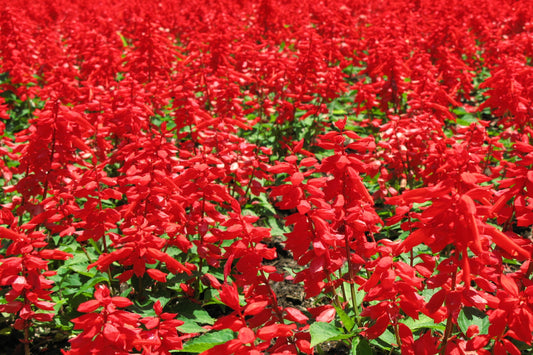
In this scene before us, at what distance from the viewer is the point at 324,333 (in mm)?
2225

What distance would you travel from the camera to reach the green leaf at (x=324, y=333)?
2.14 m

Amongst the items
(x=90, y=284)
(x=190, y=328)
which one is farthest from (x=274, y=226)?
(x=90, y=284)

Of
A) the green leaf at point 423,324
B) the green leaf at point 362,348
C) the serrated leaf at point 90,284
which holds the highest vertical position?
the green leaf at point 362,348

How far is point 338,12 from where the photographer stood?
814cm

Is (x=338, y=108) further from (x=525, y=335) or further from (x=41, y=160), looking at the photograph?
(x=525, y=335)

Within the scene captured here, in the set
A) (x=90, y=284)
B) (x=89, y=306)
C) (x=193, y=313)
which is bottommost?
(x=193, y=313)

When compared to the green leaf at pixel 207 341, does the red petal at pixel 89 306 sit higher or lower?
higher

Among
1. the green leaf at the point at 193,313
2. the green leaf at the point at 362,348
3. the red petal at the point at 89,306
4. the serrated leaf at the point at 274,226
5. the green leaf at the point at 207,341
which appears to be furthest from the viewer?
the serrated leaf at the point at 274,226

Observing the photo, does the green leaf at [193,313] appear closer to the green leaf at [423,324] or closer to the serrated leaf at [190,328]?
the serrated leaf at [190,328]

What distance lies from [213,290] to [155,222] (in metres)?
0.78

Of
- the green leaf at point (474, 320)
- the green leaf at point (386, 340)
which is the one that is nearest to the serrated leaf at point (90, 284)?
the green leaf at point (386, 340)

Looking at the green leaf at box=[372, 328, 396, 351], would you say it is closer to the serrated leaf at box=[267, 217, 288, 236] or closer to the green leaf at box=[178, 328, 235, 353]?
the green leaf at box=[178, 328, 235, 353]

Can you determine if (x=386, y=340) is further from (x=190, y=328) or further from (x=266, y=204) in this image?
(x=266, y=204)

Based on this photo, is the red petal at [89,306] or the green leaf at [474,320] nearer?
the red petal at [89,306]
